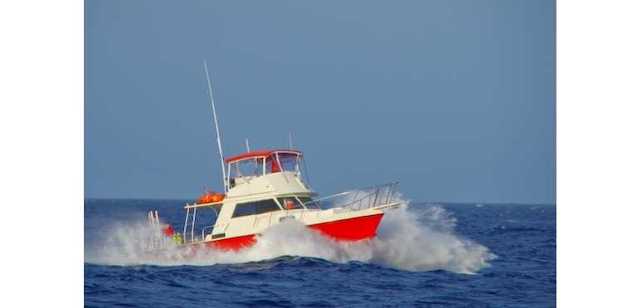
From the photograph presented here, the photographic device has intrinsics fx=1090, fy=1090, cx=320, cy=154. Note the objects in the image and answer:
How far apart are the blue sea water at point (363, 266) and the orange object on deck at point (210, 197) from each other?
0.46m

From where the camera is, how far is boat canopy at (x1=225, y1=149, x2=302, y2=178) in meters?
14.4

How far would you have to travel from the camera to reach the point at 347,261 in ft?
47.4

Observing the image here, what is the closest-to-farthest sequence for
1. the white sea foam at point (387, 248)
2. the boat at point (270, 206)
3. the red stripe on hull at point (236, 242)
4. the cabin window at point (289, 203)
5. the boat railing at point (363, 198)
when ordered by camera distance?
the boat railing at point (363, 198)
the white sea foam at point (387, 248)
the boat at point (270, 206)
the red stripe on hull at point (236, 242)
the cabin window at point (289, 203)

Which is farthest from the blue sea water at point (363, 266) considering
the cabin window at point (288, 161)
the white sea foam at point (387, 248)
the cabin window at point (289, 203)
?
the cabin window at point (288, 161)

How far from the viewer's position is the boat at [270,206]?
1453 cm

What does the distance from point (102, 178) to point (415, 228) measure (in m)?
4.24

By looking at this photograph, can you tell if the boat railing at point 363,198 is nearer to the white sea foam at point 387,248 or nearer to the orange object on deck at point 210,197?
the white sea foam at point 387,248

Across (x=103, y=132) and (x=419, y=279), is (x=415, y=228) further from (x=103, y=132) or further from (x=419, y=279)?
(x=103, y=132)

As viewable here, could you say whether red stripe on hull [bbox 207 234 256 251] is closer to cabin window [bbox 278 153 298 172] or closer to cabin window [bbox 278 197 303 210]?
cabin window [bbox 278 197 303 210]

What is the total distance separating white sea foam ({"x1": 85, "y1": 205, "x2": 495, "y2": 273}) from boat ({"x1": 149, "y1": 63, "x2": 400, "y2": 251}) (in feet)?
0.40
